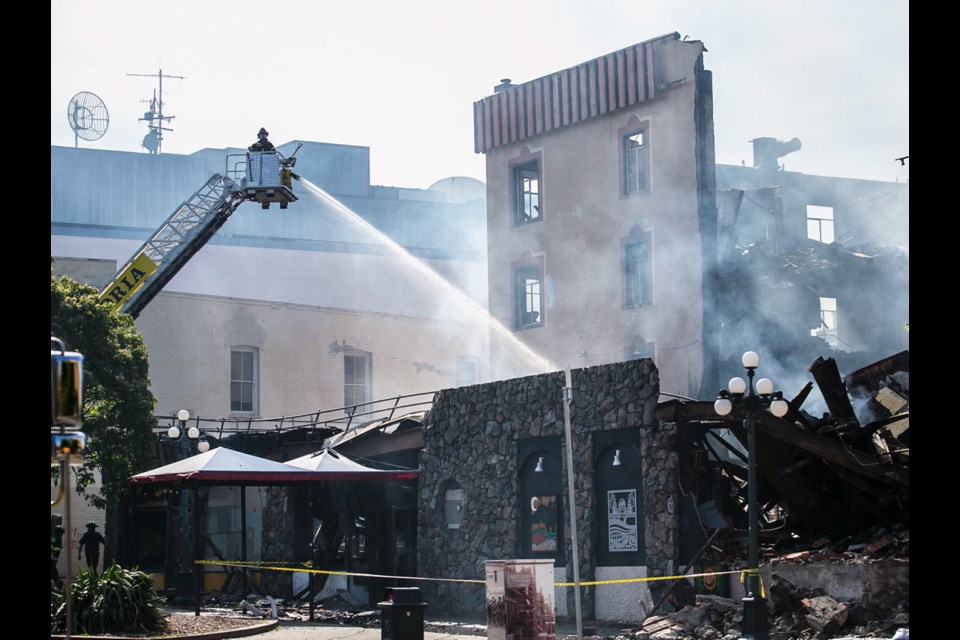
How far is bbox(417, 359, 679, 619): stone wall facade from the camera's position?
71.5 ft

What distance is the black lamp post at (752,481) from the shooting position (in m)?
16.4

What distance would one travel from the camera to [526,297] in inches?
1574

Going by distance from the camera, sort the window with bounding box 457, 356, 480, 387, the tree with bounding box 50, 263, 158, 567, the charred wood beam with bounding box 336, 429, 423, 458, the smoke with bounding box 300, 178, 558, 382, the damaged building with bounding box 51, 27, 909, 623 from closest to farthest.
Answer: the damaged building with bounding box 51, 27, 909, 623
the tree with bounding box 50, 263, 158, 567
the charred wood beam with bounding box 336, 429, 423, 458
the window with bounding box 457, 356, 480, 387
the smoke with bounding box 300, 178, 558, 382

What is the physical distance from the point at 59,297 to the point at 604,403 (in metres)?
12.4

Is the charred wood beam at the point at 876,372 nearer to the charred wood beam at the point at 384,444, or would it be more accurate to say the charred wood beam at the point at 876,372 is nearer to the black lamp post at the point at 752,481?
the black lamp post at the point at 752,481

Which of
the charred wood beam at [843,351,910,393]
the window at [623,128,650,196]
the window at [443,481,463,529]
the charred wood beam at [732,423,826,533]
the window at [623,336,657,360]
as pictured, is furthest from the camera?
the window at [623,128,650,196]

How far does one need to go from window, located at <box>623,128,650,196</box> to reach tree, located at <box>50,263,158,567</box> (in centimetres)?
1491

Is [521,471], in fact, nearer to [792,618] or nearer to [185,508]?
[792,618]

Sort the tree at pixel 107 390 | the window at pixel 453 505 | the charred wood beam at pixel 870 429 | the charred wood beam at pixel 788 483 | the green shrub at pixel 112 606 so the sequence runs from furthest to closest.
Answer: the tree at pixel 107 390 < the window at pixel 453 505 < the charred wood beam at pixel 788 483 < the charred wood beam at pixel 870 429 < the green shrub at pixel 112 606

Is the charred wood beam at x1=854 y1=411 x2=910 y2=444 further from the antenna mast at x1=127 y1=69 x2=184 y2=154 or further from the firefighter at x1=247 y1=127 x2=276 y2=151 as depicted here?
the antenna mast at x1=127 y1=69 x2=184 y2=154

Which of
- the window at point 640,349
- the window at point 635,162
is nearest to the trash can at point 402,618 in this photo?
the window at point 640,349

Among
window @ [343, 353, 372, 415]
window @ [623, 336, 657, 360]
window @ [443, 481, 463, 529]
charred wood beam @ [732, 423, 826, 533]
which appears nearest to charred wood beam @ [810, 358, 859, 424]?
charred wood beam @ [732, 423, 826, 533]

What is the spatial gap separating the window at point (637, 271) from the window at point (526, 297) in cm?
417

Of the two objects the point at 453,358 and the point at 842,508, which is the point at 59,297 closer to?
the point at 842,508
